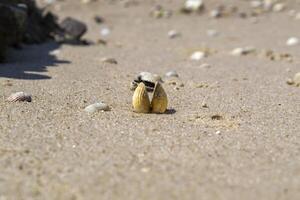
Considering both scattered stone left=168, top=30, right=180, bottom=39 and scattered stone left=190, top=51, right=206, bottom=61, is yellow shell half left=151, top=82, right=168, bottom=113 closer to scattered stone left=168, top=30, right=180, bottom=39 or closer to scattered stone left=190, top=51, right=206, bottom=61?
scattered stone left=190, top=51, right=206, bottom=61

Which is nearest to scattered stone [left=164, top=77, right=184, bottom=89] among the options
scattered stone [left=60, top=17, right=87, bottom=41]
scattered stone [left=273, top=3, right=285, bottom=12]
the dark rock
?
the dark rock

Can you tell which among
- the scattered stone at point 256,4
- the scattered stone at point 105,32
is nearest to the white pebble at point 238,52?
the scattered stone at point 105,32

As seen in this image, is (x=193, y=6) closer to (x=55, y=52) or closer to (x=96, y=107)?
(x=55, y=52)

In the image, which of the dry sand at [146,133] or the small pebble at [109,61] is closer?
the dry sand at [146,133]

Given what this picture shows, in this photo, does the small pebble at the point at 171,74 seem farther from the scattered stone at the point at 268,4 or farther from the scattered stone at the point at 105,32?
the scattered stone at the point at 268,4

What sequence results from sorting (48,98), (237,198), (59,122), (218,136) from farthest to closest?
(48,98)
(59,122)
(218,136)
(237,198)

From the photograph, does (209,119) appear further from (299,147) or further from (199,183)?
(199,183)

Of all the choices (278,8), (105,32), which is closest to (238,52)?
(105,32)

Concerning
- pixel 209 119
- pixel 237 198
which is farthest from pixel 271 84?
pixel 237 198
